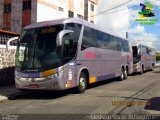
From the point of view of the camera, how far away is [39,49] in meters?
12.7

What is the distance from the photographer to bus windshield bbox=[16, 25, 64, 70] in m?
12.3

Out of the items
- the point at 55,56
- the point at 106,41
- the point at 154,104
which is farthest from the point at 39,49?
the point at 106,41

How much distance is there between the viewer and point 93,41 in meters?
15.7

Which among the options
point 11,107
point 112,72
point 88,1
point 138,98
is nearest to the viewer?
point 11,107

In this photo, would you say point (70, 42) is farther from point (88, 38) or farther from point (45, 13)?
point (45, 13)

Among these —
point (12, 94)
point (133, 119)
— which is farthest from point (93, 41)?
point (133, 119)

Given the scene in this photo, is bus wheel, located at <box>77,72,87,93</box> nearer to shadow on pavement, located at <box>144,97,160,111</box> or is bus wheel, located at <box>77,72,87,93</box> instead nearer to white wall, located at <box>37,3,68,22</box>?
shadow on pavement, located at <box>144,97,160,111</box>

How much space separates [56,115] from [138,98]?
4.31 m

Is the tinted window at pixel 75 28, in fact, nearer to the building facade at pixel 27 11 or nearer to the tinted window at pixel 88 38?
the tinted window at pixel 88 38

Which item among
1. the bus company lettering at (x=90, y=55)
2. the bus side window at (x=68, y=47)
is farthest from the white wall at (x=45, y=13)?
the bus side window at (x=68, y=47)

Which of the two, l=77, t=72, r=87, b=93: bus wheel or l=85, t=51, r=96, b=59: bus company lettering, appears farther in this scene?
l=85, t=51, r=96, b=59: bus company lettering

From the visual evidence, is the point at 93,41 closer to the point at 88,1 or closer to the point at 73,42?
the point at 73,42

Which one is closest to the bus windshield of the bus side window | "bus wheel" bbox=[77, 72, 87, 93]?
the bus side window

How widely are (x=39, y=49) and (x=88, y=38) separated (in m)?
3.16
